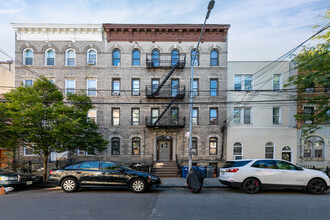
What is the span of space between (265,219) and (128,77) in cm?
1412

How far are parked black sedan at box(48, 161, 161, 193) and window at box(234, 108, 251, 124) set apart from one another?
34.5 feet

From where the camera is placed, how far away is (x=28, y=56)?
16875 millimetres

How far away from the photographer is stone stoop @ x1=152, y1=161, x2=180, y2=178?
14.2m

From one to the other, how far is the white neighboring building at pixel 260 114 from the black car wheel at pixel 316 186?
7.51 meters

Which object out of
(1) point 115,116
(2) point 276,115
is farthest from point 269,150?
(1) point 115,116

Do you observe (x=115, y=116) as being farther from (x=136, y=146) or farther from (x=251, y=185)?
(x=251, y=185)

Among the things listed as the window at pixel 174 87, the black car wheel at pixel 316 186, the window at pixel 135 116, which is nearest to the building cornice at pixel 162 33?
the window at pixel 174 87

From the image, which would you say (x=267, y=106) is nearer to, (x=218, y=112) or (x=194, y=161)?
(x=218, y=112)

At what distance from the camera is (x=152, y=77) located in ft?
55.2

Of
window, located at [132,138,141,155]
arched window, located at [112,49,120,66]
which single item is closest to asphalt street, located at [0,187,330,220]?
window, located at [132,138,141,155]

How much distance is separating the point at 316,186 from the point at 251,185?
2927 millimetres

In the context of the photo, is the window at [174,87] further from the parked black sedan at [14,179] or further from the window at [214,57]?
the parked black sedan at [14,179]

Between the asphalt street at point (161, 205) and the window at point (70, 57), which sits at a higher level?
the window at point (70, 57)

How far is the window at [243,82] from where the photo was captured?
16631mm
